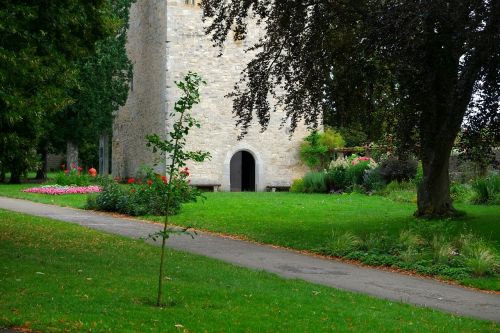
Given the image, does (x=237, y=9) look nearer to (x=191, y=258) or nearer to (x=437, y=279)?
(x=191, y=258)

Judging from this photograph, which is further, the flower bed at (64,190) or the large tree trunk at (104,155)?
the large tree trunk at (104,155)

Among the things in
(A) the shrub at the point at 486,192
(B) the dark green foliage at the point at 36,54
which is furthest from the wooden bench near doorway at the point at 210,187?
(B) the dark green foliage at the point at 36,54

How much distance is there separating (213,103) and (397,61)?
20.2 m

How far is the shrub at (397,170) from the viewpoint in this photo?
89.7 ft

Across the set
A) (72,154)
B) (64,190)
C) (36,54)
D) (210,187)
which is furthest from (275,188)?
(36,54)

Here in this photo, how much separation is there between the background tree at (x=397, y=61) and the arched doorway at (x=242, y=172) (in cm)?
1741

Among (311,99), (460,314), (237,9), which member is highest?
(237,9)

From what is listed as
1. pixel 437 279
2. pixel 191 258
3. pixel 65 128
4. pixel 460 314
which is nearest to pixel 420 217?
pixel 437 279

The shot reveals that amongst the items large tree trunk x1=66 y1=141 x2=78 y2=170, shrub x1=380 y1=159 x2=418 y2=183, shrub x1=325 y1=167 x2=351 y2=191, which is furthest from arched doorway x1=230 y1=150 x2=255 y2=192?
large tree trunk x1=66 y1=141 x2=78 y2=170

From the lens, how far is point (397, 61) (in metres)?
12.6

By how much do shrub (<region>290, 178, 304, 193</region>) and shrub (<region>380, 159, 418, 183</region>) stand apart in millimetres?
4374

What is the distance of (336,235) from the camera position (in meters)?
14.3

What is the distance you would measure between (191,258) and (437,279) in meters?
4.02

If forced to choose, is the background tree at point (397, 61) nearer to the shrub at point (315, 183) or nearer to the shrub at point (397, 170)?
the shrub at point (397, 170)
